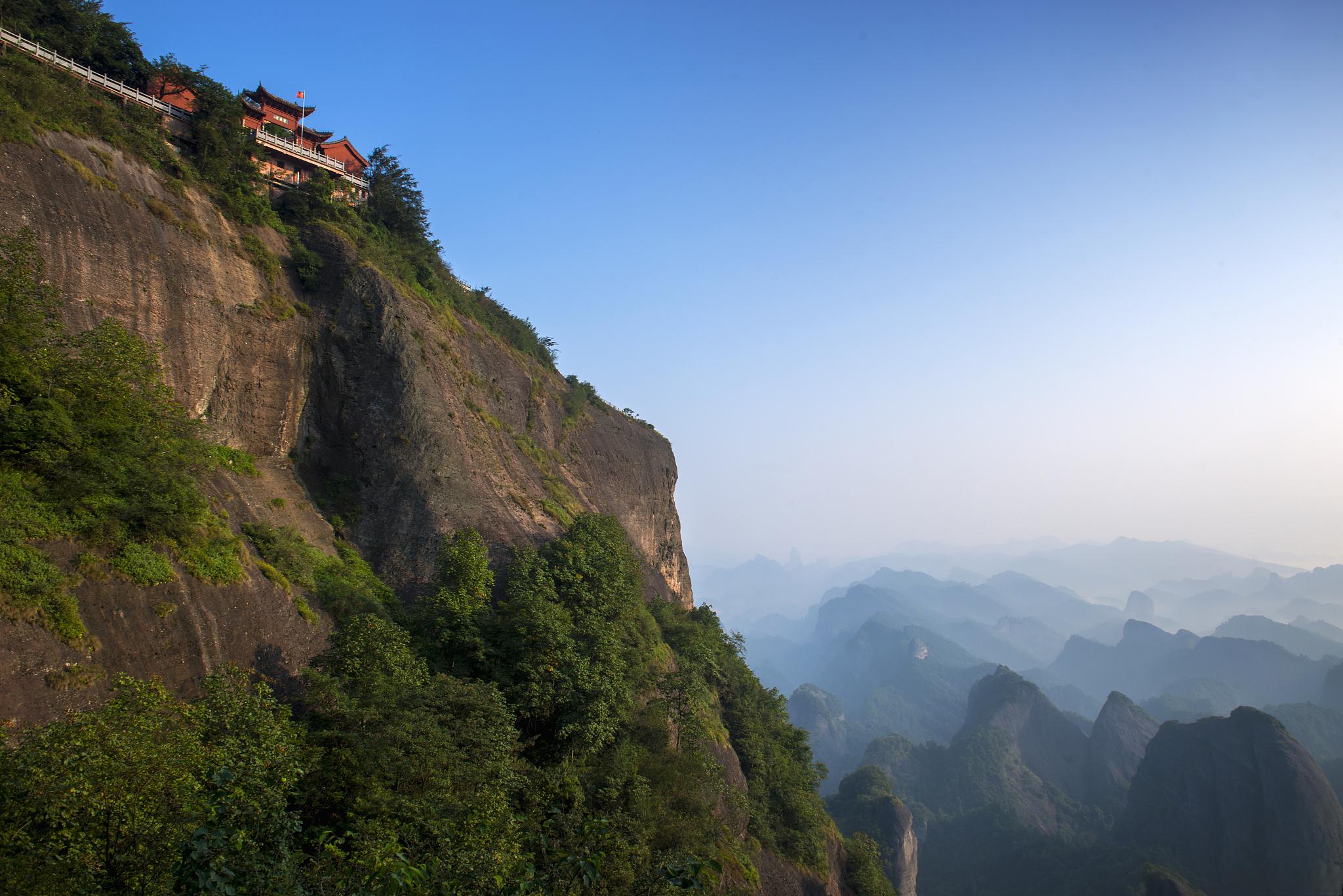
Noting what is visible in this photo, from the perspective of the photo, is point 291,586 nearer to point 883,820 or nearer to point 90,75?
point 90,75

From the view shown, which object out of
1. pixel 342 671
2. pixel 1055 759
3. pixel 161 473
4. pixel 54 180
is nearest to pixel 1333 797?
pixel 1055 759

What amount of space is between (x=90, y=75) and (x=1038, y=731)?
167216 mm

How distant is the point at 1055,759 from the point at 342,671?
6220 inches

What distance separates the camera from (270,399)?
25.5 m

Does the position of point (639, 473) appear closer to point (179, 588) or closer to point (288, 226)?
point (288, 226)

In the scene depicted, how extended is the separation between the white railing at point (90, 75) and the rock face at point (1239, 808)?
104 meters

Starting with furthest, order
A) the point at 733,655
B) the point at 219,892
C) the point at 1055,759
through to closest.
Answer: the point at 1055,759 < the point at 733,655 < the point at 219,892

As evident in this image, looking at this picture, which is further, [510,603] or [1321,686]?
[1321,686]

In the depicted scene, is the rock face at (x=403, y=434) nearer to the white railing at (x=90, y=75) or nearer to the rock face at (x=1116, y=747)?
the white railing at (x=90, y=75)

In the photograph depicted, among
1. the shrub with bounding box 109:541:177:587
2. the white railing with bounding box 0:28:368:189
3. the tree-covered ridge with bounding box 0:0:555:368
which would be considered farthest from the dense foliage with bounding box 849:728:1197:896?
the white railing with bounding box 0:28:368:189

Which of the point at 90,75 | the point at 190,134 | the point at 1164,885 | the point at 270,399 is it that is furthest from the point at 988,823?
the point at 90,75

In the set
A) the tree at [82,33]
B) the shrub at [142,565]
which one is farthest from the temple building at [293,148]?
the shrub at [142,565]

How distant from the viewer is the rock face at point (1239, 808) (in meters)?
74.7

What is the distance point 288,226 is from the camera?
28672 mm
